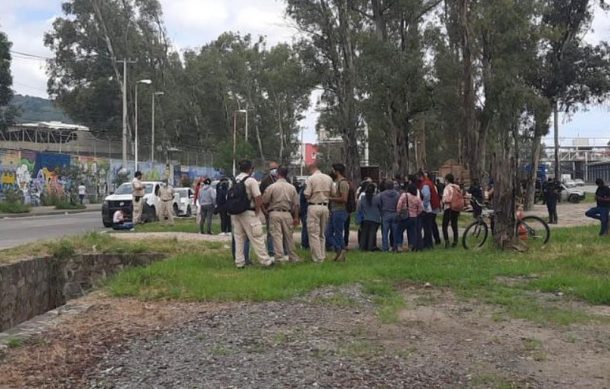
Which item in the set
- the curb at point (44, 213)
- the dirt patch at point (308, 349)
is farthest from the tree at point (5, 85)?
the dirt patch at point (308, 349)

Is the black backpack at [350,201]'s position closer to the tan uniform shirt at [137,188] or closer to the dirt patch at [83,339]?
the dirt patch at [83,339]

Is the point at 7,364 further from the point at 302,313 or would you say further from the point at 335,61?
the point at 335,61

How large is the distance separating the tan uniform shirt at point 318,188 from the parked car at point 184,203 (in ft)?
58.6

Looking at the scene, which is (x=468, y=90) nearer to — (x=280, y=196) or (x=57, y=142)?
(x=280, y=196)

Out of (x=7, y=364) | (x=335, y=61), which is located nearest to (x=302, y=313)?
(x=7, y=364)

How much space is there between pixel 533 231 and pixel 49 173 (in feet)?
103

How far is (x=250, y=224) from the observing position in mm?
11867

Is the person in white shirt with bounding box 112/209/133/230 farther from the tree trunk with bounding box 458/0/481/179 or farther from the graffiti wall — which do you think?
the graffiti wall

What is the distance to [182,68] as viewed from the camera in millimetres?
71562

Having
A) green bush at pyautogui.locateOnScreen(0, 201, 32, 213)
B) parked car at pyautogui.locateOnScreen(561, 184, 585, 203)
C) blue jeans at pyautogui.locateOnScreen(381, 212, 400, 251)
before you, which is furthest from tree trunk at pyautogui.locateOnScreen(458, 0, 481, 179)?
green bush at pyautogui.locateOnScreen(0, 201, 32, 213)

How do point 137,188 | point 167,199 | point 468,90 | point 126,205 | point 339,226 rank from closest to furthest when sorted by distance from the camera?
point 339,226, point 137,188, point 167,199, point 126,205, point 468,90

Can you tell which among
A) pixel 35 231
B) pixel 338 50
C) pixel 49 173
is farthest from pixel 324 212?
Result: pixel 49 173

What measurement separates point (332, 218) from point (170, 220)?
34.4ft

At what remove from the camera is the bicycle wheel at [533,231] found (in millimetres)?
15016
